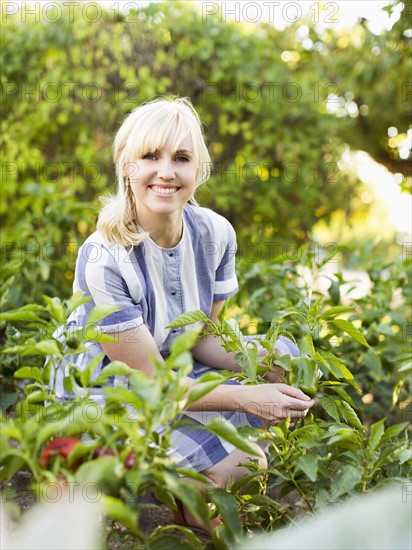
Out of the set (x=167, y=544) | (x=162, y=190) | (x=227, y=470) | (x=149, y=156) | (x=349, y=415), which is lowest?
(x=227, y=470)

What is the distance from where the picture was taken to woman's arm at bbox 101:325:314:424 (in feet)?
5.96

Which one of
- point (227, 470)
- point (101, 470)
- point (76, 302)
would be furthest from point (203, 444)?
point (101, 470)

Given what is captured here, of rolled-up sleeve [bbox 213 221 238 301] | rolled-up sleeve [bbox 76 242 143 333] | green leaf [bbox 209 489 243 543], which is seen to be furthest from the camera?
rolled-up sleeve [bbox 213 221 238 301]

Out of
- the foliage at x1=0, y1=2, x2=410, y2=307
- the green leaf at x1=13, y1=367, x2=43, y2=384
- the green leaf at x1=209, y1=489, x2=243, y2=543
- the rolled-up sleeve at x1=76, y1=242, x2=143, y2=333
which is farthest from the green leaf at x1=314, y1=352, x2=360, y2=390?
the foliage at x1=0, y1=2, x2=410, y2=307

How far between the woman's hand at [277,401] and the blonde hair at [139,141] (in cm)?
63

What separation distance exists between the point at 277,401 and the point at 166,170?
792mm

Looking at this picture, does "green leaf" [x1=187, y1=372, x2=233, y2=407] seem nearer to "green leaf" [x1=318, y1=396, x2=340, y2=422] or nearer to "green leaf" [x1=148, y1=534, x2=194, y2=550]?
"green leaf" [x1=148, y1=534, x2=194, y2=550]

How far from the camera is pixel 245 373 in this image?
1.85 metres

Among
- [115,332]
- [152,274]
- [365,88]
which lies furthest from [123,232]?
[365,88]

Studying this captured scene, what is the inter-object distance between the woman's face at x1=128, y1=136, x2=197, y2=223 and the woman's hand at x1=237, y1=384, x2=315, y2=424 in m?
0.67

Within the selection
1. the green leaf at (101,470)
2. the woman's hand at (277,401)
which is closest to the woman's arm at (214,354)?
the woman's hand at (277,401)

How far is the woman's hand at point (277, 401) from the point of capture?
181cm

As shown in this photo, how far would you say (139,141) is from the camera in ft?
7.25

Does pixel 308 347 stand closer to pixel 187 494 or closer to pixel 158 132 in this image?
pixel 187 494
